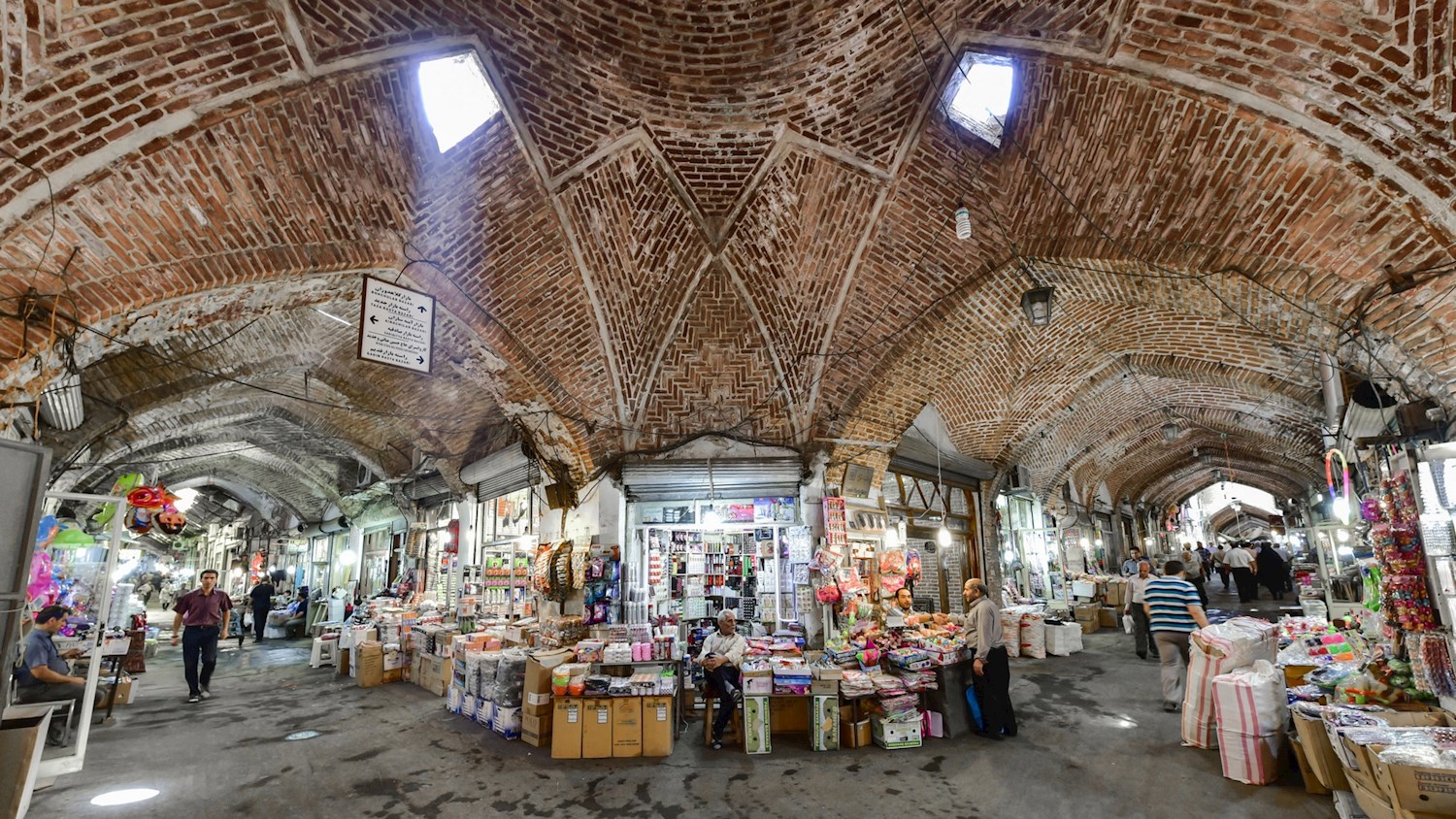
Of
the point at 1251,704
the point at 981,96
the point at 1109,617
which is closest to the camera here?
the point at 1251,704

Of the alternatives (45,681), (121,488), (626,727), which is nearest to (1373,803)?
(626,727)

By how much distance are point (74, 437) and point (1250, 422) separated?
820 inches

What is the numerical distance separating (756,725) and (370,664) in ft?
22.2

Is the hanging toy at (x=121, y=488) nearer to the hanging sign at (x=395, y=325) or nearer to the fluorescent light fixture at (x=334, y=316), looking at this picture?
the fluorescent light fixture at (x=334, y=316)

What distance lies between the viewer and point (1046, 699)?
312 inches

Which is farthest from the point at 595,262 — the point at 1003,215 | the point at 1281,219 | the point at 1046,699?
the point at 1046,699

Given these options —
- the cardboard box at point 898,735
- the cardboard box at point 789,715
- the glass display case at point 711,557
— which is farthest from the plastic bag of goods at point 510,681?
the cardboard box at point 898,735

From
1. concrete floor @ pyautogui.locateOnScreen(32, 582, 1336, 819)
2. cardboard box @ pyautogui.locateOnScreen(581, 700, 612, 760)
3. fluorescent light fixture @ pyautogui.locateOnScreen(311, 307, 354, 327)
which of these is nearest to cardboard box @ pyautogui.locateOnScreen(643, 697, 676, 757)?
concrete floor @ pyautogui.locateOnScreen(32, 582, 1336, 819)

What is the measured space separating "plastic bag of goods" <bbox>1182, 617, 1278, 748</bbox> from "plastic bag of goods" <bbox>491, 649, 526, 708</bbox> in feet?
20.4

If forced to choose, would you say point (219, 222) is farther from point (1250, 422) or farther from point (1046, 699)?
point (1250, 422)

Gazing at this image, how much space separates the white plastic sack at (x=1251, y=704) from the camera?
5086 millimetres

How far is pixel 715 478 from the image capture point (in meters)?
9.81

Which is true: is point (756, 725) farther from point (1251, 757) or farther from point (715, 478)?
point (715, 478)

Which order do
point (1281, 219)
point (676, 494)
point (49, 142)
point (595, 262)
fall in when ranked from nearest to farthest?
point (49, 142), point (1281, 219), point (595, 262), point (676, 494)
